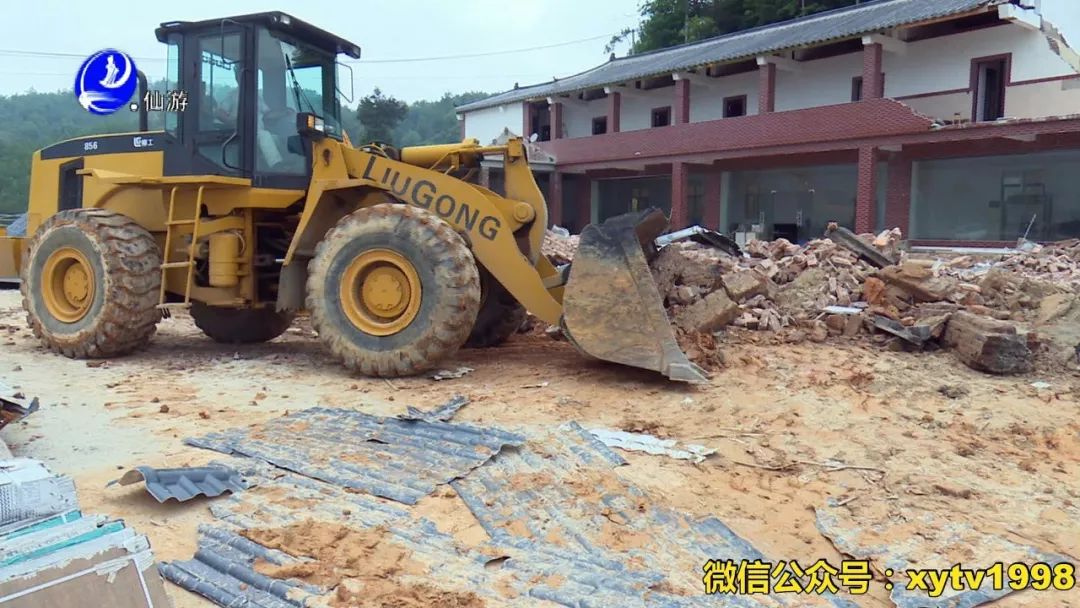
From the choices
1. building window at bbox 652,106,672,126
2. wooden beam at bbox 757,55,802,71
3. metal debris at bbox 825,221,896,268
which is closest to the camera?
metal debris at bbox 825,221,896,268

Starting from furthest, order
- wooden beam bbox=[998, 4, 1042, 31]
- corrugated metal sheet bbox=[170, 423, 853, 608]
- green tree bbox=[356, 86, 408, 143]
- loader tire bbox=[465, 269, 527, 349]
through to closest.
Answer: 1. green tree bbox=[356, 86, 408, 143]
2. wooden beam bbox=[998, 4, 1042, 31]
3. loader tire bbox=[465, 269, 527, 349]
4. corrugated metal sheet bbox=[170, 423, 853, 608]

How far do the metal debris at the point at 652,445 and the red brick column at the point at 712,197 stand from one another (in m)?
22.1

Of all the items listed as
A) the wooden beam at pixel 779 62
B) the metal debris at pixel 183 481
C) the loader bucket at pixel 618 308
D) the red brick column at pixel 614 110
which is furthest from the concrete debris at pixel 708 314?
the red brick column at pixel 614 110

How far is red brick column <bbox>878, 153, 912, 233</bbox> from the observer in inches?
853

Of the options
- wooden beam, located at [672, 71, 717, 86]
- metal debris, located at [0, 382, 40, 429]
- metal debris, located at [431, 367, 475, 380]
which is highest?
wooden beam, located at [672, 71, 717, 86]

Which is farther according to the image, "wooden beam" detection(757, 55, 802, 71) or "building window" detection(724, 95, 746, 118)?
"building window" detection(724, 95, 746, 118)

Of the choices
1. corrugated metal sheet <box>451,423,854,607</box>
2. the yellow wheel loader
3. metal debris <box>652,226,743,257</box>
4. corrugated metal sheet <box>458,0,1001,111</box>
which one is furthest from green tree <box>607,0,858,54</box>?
corrugated metal sheet <box>451,423,854,607</box>

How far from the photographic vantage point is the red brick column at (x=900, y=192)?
2167 centimetres

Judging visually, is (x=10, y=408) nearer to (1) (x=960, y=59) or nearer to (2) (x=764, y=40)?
(1) (x=960, y=59)

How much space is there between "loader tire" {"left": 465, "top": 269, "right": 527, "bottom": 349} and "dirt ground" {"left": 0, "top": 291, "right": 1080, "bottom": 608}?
18 cm

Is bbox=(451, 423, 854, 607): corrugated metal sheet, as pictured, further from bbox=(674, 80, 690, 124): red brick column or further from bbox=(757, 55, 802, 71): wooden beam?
bbox=(674, 80, 690, 124): red brick column

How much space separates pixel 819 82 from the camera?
80.0 ft

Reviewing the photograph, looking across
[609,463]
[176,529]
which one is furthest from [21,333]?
[609,463]

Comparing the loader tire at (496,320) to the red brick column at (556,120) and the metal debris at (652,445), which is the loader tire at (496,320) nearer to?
→ the metal debris at (652,445)
